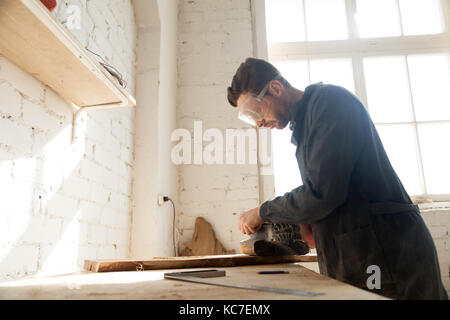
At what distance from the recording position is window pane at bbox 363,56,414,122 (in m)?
3.21

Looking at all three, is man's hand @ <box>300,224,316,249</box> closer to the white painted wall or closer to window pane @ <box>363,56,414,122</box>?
the white painted wall

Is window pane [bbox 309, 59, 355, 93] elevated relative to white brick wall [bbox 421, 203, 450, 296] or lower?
elevated

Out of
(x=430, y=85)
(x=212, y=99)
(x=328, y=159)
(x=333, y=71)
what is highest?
(x=333, y=71)

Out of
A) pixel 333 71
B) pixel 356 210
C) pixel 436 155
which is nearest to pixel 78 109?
pixel 356 210

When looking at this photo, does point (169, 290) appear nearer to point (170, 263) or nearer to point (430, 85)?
point (170, 263)

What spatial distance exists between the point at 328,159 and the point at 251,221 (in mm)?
430

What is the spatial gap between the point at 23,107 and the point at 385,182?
129cm

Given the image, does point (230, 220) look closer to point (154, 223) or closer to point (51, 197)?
point (154, 223)

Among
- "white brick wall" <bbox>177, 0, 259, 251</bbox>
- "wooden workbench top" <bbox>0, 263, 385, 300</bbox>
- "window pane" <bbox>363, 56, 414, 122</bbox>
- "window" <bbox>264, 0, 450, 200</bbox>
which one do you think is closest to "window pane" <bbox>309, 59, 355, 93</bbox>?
"window" <bbox>264, 0, 450, 200</bbox>

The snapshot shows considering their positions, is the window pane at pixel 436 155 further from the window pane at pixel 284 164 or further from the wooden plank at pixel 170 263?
the wooden plank at pixel 170 263

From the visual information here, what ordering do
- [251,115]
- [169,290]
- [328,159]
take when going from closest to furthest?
1. [169,290]
2. [328,159]
3. [251,115]

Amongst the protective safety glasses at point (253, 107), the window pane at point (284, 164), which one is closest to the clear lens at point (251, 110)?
the protective safety glasses at point (253, 107)

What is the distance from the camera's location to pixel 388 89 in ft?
10.6

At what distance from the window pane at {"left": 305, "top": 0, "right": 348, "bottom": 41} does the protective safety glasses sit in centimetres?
215
